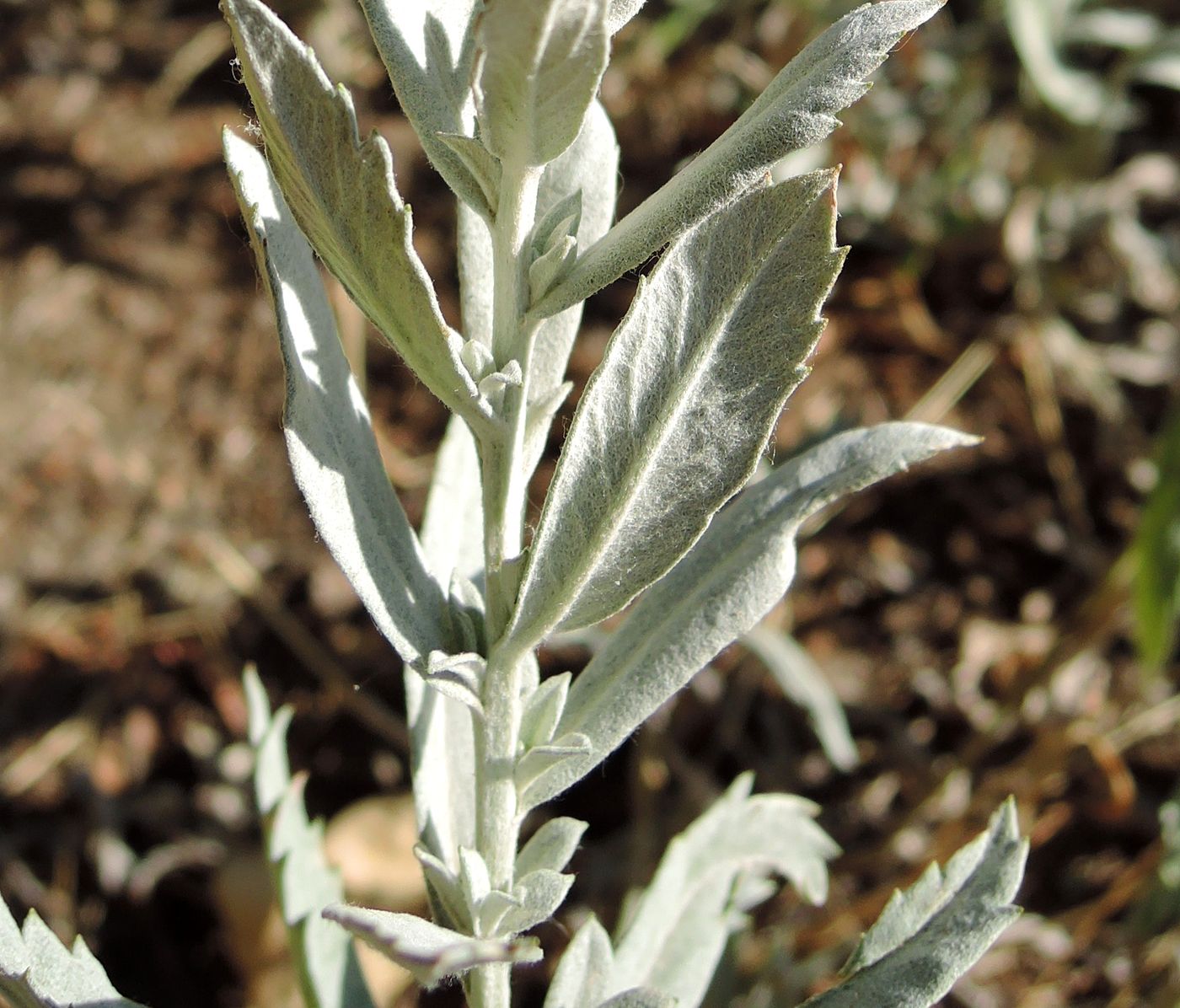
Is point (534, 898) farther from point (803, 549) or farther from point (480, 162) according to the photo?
point (803, 549)

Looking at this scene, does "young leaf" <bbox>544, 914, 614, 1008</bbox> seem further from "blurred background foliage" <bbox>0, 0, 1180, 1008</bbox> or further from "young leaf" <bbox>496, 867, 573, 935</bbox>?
"blurred background foliage" <bbox>0, 0, 1180, 1008</bbox>

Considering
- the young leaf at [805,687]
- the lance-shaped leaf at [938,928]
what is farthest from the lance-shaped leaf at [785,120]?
the young leaf at [805,687]

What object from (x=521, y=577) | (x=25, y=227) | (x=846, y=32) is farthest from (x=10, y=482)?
(x=846, y=32)

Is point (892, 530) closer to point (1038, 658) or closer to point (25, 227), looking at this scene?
point (1038, 658)

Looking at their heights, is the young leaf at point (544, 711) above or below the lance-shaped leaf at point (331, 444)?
below

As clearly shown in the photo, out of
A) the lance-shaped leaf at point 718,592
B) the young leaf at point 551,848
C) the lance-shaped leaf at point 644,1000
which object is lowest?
the lance-shaped leaf at point 644,1000

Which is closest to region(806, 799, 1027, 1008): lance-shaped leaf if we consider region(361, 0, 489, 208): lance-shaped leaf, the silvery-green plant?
the silvery-green plant

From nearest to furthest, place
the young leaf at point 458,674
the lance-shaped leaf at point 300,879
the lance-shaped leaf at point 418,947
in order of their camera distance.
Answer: the lance-shaped leaf at point 418,947
the young leaf at point 458,674
the lance-shaped leaf at point 300,879

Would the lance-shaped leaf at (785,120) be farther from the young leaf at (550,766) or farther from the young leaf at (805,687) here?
the young leaf at (805,687)
